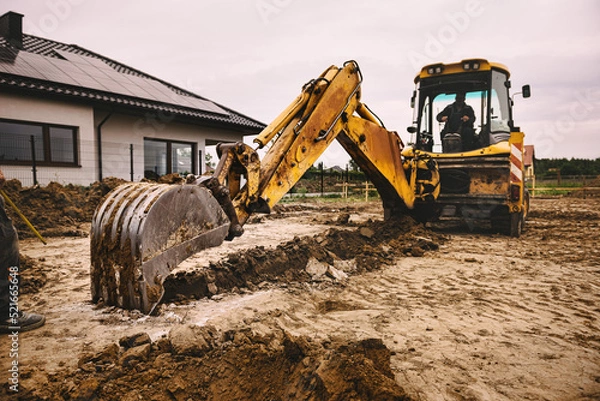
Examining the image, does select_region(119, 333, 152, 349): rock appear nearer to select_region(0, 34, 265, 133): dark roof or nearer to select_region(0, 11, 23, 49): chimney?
select_region(0, 34, 265, 133): dark roof

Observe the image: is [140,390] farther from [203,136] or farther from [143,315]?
[203,136]

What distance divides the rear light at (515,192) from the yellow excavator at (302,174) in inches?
0.6

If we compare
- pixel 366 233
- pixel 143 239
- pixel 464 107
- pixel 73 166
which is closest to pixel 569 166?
pixel 464 107

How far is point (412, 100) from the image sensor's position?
324 inches

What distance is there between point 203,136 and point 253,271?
11140 mm

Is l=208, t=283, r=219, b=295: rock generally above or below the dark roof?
below

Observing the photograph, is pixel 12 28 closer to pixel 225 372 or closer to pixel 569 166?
pixel 225 372

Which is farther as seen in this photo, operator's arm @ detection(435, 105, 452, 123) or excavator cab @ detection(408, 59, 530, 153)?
operator's arm @ detection(435, 105, 452, 123)

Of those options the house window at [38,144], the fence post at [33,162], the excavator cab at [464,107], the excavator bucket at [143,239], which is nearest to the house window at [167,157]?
the house window at [38,144]

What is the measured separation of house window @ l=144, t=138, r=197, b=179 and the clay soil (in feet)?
24.4

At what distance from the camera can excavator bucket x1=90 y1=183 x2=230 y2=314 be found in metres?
2.73

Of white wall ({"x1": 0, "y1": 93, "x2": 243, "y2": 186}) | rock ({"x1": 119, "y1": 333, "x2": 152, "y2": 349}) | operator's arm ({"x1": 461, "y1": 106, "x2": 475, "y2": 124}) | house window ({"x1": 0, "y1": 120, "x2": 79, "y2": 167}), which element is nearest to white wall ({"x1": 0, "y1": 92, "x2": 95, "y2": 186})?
white wall ({"x1": 0, "y1": 93, "x2": 243, "y2": 186})

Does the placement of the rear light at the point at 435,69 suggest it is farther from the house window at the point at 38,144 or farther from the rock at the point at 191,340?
the house window at the point at 38,144

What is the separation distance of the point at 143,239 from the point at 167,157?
37.8 feet
